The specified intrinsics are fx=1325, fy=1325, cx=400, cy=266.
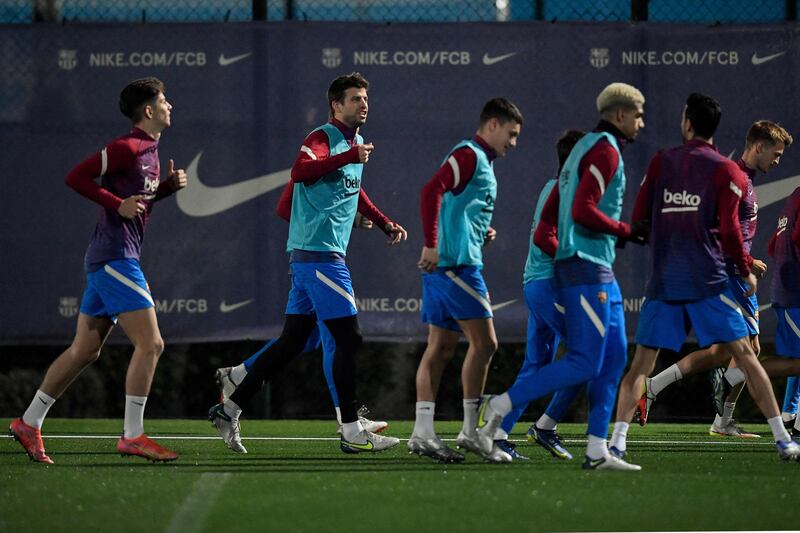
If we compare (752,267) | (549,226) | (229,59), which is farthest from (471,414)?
(229,59)

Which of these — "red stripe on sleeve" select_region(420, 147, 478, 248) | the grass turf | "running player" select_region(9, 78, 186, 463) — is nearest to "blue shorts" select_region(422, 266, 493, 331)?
"red stripe on sleeve" select_region(420, 147, 478, 248)

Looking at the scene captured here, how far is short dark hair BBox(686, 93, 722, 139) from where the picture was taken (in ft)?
22.6

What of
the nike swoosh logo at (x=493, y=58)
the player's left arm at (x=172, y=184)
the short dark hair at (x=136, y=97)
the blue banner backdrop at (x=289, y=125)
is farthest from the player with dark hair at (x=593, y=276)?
the nike swoosh logo at (x=493, y=58)

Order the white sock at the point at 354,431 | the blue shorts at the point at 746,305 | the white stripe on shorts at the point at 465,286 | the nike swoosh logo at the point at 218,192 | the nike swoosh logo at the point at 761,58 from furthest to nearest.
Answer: the nike swoosh logo at the point at 761,58 < the nike swoosh logo at the point at 218,192 < the blue shorts at the point at 746,305 < the white sock at the point at 354,431 < the white stripe on shorts at the point at 465,286

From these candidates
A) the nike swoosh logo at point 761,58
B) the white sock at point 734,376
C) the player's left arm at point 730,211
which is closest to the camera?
the player's left arm at point 730,211

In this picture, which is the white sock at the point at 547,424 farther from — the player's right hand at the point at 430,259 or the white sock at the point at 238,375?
the white sock at the point at 238,375

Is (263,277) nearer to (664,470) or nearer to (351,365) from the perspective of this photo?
(351,365)

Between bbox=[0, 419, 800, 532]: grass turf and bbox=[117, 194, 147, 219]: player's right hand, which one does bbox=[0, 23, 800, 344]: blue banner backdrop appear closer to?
bbox=[0, 419, 800, 532]: grass turf

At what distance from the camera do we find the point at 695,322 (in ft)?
22.7

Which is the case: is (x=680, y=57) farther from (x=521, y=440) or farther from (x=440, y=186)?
(x=440, y=186)

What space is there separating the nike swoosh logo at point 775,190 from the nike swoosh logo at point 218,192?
12.1 ft

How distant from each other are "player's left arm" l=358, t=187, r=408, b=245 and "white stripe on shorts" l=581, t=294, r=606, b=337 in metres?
1.74

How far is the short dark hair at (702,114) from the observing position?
6879 mm

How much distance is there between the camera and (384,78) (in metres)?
10.3
